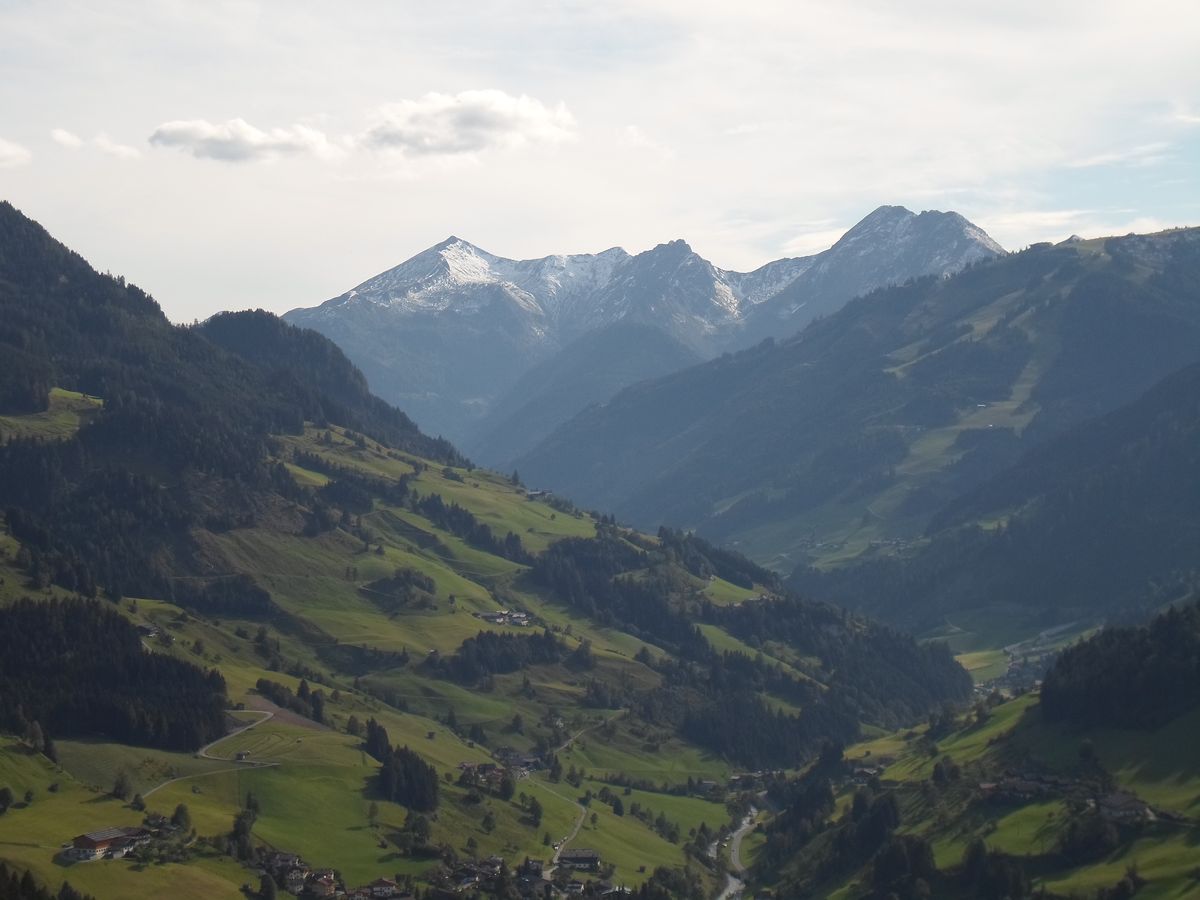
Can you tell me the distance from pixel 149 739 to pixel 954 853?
88.1m

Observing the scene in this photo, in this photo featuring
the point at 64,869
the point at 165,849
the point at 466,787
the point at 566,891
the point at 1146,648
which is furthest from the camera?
the point at 466,787

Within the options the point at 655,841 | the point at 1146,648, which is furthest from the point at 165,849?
the point at 1146,648

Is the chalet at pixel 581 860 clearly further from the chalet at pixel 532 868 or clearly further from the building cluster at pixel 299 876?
the building cluster at pixel 299 876

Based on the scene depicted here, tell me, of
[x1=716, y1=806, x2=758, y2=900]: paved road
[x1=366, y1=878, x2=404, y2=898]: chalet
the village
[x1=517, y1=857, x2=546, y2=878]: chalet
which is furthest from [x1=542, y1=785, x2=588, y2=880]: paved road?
[x1=366, y1=878, x2=404, y2=898]: chalet

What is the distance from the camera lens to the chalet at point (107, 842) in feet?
454

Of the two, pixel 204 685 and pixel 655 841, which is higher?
pixel 204 685

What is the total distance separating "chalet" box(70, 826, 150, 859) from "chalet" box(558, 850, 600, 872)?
4631 cm

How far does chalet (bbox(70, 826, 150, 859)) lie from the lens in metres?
138

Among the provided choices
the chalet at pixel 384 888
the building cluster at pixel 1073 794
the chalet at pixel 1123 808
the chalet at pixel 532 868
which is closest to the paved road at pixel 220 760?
the chalet at pixel 384 888

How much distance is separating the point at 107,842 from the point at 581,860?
2064 inches

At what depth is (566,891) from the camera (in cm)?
15962

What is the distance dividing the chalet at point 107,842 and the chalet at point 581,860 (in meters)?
46.3

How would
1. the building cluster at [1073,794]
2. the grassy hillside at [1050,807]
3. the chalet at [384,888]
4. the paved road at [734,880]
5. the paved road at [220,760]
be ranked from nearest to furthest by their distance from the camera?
the grassy hillside at [1050,807], the building cluster at [1073,794], the chalet at [384,888], the paved road at [220,760], the paved road at [734,880]

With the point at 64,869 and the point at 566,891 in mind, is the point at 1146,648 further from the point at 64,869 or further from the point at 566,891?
the point at 64,869
